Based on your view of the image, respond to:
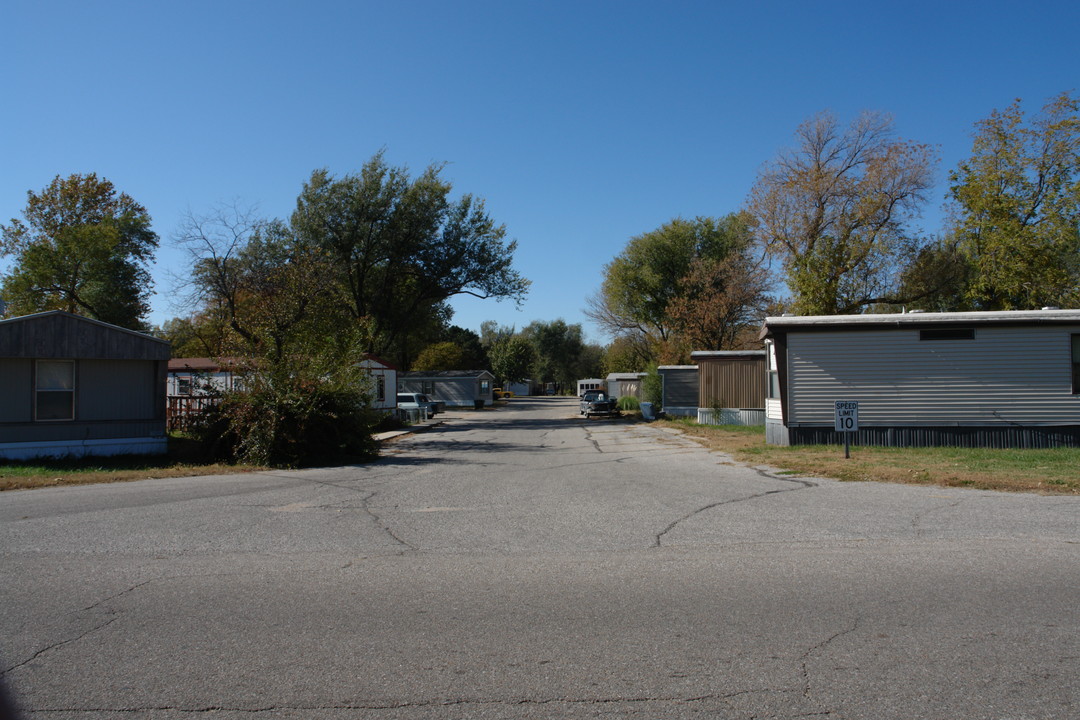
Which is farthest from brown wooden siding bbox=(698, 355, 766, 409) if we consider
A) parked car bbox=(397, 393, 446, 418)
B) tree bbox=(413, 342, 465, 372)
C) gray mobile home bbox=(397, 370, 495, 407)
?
A: tree bbox=(413, 342, 465, 372)

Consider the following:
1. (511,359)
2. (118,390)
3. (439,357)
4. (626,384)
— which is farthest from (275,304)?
(511,359)

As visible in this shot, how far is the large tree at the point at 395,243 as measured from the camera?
3909 cm

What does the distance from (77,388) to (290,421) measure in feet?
18.5

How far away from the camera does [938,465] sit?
14.1m

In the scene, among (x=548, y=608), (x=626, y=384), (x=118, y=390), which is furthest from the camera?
(x=626, y=384)

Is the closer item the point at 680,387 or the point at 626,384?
the point at 680,387

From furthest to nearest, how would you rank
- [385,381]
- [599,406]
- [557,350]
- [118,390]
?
[557,350]
[599,406]
[385,381]
[118,390]

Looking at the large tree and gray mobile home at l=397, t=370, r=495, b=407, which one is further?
gray mobile home at l=397, t=370, r=495, b=407

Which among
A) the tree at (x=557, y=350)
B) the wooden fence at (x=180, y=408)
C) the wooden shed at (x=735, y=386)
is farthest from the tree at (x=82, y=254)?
the tree at (x=557, y=350)

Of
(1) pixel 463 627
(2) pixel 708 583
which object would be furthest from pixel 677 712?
(2) pixel 708 583

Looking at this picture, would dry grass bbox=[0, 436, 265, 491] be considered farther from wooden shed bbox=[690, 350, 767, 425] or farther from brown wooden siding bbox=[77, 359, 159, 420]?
wooden shed bbox=[690, 350, 767, 425]

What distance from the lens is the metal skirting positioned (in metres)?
17.6

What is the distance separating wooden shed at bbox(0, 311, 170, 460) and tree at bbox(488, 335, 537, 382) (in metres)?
79.7

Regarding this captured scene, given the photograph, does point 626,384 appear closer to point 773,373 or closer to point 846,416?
point 773,373
